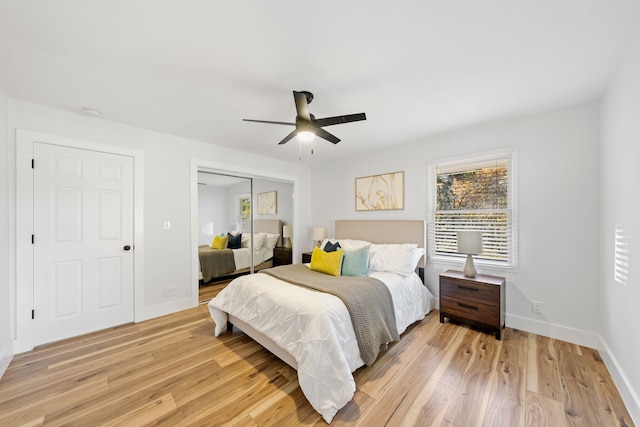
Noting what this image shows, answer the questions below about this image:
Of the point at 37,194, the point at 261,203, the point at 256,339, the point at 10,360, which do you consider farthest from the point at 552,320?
the point at 37,194

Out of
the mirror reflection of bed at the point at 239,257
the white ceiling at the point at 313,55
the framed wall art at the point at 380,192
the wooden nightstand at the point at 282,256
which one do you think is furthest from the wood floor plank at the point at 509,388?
the mirror reflection of bed at the point at 239,257

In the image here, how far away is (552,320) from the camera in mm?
2623

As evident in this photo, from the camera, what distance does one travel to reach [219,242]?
4113 millimetres

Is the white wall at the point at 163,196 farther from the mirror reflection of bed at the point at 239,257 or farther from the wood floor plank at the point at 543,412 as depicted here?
the wood floor plank at the point at 543,412

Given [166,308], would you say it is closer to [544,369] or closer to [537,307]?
[544,369]

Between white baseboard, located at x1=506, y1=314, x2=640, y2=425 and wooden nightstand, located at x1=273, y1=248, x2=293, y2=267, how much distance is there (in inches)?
135

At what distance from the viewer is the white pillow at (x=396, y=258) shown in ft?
10.2

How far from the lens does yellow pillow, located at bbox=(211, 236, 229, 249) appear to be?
159 inches

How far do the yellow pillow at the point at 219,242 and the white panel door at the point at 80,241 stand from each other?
1.17 metres

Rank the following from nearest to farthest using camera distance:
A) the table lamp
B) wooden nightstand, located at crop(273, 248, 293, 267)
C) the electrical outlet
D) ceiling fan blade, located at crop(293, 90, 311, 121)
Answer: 1. ceiling fan blade, located at crop(293, 90, 311, 121)
2. the electrical outlet
3. the table lamp
4. wooden nightstand, located at crop(273, 248, 293, 267)

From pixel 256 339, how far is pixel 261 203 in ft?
8.53

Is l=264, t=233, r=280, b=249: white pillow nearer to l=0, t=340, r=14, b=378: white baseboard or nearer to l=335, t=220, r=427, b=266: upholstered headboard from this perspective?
l=335, t=220, r=427, b=266: upholstered headboard

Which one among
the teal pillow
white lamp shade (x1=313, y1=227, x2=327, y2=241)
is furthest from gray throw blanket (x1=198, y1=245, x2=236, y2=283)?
the teal pillow

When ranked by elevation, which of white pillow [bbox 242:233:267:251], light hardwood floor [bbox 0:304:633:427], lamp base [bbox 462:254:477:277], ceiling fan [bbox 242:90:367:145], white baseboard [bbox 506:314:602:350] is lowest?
light hardwood floor [bbox 0:304:633:427]
